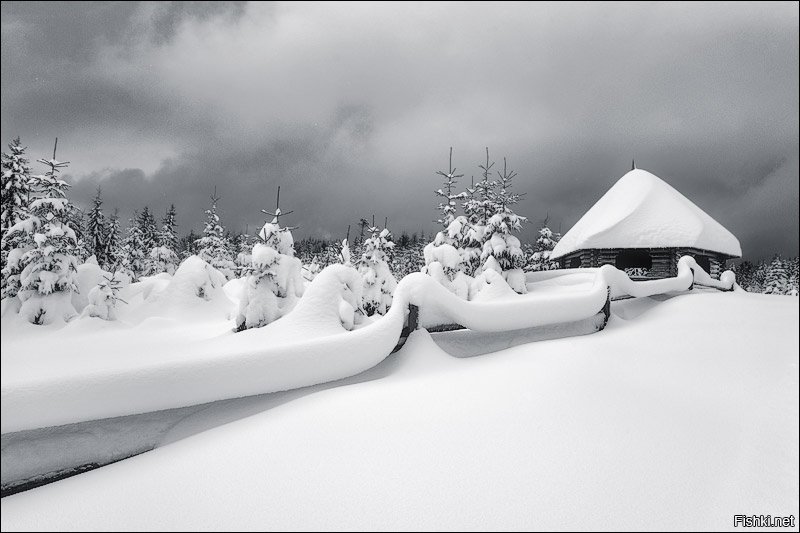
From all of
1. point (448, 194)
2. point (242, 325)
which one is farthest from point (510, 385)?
point (448, 194)

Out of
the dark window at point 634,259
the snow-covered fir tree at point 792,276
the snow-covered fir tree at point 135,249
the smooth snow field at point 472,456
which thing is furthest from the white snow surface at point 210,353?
the snow-covered fir tree at point 792,276

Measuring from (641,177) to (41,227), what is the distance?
74.4ft

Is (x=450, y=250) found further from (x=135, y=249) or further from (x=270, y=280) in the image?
(x=135, y=249)

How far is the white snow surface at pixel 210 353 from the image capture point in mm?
2643

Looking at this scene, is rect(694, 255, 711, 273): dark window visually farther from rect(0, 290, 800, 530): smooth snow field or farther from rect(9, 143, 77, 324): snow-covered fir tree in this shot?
rect(9, 143, 77, 324): snow-covered fir tree

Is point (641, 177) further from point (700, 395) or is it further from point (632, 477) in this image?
point (632, 477)

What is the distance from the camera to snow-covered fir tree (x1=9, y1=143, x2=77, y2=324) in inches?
151

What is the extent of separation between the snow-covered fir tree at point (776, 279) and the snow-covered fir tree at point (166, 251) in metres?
53.9

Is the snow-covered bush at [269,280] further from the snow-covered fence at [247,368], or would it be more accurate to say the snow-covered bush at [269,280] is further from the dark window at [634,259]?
the dark window at [634,259]

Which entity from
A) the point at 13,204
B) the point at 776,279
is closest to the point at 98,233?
the point at 13,204

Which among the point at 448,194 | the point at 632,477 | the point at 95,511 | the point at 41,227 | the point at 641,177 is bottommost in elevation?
A: the point at 632,477

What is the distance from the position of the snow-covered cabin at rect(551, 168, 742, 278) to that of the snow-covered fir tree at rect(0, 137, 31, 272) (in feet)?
59.2

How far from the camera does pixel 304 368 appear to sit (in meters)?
4.32

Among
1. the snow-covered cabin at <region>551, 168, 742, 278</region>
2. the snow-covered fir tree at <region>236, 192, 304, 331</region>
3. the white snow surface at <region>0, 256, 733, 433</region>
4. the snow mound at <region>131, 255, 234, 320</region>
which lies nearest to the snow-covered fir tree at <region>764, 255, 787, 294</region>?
the snow-covered cabin at <region>551, 168, 742, 278</region>
